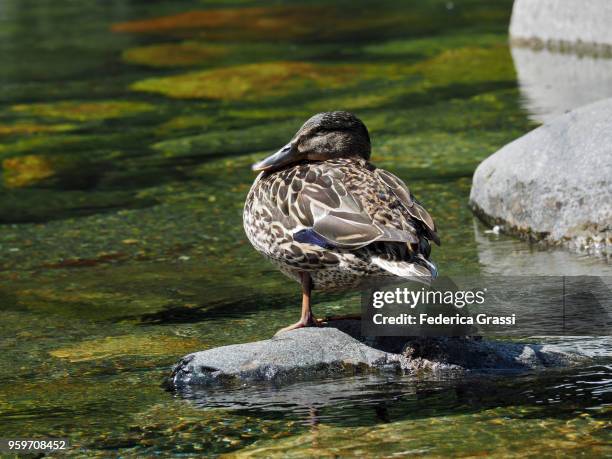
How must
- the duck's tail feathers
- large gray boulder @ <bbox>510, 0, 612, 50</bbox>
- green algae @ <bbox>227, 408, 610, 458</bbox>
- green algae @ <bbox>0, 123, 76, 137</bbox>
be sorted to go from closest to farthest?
green algae @ <bbox>227, 408, 610, 458</bbox> < the duck's tail feathers < green algae @ <bbox>0, 123, 76, 137</bbox> < large gray boulder @ <bbox>510, 0, 612, 50</bbox>

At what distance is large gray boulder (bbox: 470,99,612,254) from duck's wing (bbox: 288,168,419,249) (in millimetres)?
2469

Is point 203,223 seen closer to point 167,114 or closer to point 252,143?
point 252,143

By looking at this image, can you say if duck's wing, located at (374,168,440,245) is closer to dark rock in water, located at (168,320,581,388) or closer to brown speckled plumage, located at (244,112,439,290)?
brown speckled plumage, located at (244,112,439,290)

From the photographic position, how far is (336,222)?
5758mm

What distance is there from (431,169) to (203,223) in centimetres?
219

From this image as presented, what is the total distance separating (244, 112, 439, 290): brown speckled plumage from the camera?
5.67 metres

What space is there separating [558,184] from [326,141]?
2225 mm

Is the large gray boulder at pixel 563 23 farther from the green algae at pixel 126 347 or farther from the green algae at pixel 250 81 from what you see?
the green algae at pixel 126 347

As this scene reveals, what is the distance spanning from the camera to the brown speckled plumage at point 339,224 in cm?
567

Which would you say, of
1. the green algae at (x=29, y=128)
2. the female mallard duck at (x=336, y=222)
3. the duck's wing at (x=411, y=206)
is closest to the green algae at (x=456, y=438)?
the female mallard duck at (x=336, y=222)

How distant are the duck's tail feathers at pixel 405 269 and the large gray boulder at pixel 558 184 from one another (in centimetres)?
270

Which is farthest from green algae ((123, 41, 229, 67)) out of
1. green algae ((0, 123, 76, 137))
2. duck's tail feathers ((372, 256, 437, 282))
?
duck's tail feathers ((372, 256, 437, 282))

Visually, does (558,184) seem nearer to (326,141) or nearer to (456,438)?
(326,141)

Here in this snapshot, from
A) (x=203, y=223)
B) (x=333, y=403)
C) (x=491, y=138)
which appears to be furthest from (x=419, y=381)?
(x=491, y=138)
